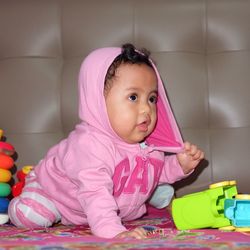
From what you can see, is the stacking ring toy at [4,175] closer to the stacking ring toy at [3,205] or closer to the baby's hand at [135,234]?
the stacking ring toy at [3,205]

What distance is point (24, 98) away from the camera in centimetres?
152

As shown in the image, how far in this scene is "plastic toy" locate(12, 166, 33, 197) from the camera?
138 centimetres

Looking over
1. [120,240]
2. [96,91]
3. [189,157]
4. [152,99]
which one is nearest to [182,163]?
[189,157]

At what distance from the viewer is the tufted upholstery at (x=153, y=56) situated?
1499 mm

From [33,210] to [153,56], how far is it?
566mm

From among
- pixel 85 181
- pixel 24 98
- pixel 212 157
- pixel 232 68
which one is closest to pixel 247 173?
pixel 212 157

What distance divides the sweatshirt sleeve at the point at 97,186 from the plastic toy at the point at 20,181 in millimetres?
238

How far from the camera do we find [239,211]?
1.08 metres

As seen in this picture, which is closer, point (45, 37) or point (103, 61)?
point (103, 61)

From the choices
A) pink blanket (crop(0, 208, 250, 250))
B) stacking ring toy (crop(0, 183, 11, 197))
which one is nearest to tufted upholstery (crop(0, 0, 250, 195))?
stacking ring toy (crop(0, 183, 11, 197))

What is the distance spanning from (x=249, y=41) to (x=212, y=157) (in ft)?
1.12

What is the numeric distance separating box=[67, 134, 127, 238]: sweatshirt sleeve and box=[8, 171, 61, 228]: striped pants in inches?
4.3

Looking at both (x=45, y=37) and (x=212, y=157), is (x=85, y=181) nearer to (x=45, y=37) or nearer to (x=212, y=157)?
(x=212, y=157)

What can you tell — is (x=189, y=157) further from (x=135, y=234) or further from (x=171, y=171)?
(x=135, y=234)
